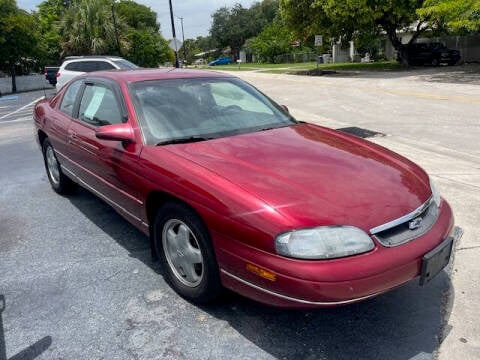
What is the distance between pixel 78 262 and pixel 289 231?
7.29 ft

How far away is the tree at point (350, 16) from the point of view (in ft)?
81.4

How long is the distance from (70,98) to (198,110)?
6.45 ft

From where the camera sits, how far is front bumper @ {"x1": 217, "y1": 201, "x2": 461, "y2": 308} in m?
2.29

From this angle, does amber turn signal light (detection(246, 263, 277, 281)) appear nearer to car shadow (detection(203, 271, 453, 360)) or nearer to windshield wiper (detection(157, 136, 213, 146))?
car shadow (detection(203, 271, 453, 360))

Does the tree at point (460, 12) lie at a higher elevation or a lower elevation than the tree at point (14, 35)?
lower

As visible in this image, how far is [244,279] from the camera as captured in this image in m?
2.55

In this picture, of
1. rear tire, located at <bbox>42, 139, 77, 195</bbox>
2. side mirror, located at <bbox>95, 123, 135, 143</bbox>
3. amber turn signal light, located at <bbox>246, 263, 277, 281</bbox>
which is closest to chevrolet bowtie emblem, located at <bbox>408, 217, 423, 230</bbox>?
amber turn signal light, located at <bbox>246, 263, 277, 281</bbox>

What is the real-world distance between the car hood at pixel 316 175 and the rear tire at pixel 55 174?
8.98 ft

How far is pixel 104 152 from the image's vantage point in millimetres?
3730

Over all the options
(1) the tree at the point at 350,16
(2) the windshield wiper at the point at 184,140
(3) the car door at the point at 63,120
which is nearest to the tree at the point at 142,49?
(1) the tree at the point at 350,16

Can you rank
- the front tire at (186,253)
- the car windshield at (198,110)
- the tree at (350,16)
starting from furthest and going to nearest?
the tree at (350,16), the car windshield at (198,110), the front tire at (186,253)

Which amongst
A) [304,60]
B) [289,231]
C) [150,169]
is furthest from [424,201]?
[304,60]

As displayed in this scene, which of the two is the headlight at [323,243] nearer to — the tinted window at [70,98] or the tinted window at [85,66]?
the tinted window at [70,98]

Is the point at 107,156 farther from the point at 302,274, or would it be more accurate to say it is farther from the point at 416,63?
the point at 416,63
